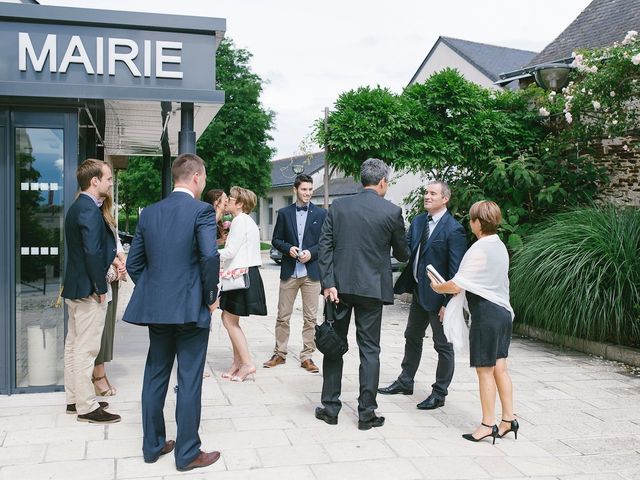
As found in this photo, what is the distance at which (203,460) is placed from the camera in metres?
3.85

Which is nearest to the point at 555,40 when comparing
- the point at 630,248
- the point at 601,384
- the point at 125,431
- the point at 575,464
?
the point at 630,248

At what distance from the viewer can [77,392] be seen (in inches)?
180

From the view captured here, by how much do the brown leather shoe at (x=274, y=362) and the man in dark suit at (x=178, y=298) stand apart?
8.49 ft

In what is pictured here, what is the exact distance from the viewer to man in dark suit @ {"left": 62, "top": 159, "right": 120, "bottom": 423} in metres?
4.52

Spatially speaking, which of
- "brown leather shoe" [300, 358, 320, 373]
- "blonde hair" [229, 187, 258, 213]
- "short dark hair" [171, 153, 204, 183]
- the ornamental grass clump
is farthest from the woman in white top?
the ornamental grass clump

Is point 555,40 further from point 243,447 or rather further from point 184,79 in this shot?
point 243,447

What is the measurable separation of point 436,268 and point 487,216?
892 mm

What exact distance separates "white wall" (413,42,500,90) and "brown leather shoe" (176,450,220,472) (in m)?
22.6

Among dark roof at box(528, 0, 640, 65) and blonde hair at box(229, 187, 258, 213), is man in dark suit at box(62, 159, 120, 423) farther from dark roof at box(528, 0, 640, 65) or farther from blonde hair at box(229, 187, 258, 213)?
dark roof at box(528, 0, 640, 65)

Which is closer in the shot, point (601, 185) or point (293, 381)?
point (293, 381)

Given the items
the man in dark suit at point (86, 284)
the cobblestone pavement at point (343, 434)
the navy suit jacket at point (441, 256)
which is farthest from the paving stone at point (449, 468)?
the man in dark suit at point (86, 284)

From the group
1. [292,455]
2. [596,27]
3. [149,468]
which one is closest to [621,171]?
[596,27]

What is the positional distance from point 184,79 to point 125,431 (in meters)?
2.89

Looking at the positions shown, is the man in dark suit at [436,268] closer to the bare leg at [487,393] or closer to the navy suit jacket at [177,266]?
the bare leg at [487,393]
